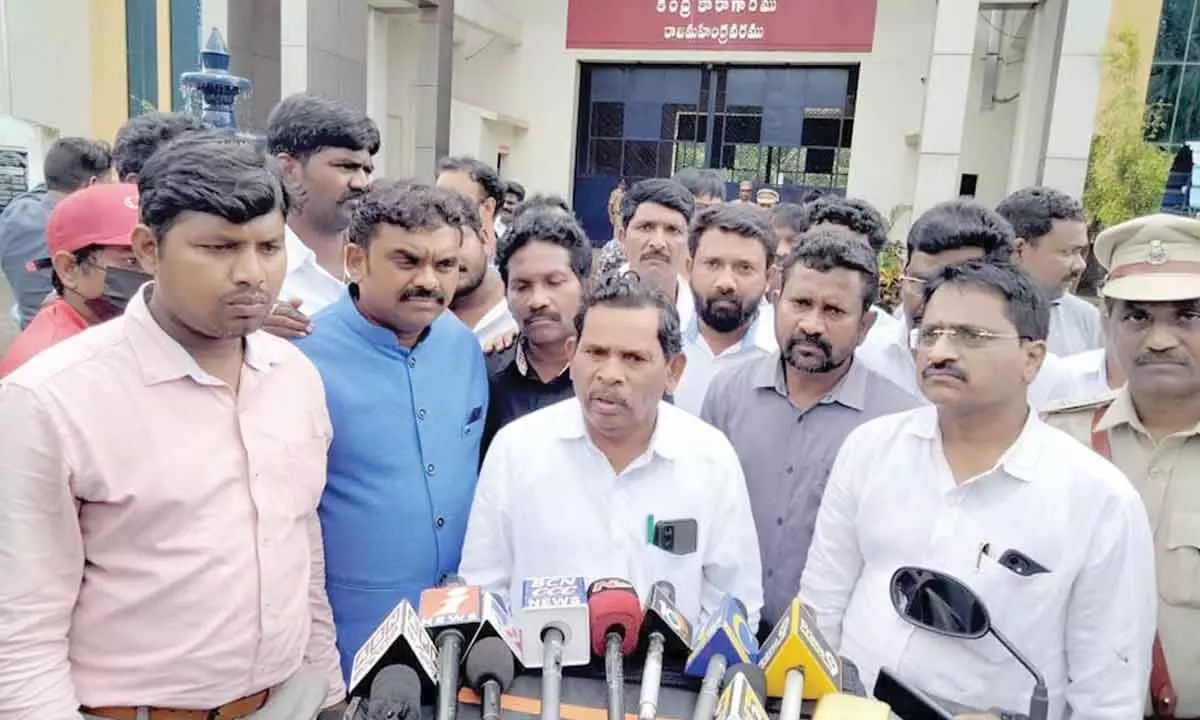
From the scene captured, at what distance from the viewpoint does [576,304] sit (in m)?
2.71

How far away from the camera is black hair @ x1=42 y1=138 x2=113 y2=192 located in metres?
5.07

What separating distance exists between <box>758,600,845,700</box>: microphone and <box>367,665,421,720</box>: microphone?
1.97ft

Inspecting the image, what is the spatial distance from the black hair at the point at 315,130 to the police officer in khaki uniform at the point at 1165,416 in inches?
98.2

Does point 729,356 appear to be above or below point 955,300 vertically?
below

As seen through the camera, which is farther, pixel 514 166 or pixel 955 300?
pixel 514 166

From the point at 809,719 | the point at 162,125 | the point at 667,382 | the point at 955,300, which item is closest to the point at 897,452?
the point at 955,300

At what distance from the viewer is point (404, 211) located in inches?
85.7

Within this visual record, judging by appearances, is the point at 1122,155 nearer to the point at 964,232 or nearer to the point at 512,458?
the point at 964,232

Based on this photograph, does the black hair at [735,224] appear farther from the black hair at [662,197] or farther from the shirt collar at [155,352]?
the shirt collar at [155,352]

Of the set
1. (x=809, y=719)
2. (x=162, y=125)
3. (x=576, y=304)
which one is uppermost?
(x=162, y=125)

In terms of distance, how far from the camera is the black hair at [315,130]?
3049mm

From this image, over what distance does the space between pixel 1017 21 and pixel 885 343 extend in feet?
47.6

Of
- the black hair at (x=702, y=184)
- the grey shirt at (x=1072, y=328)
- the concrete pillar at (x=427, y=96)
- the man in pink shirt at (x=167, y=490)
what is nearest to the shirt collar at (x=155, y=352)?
the man in pink shirt at (x=167, y=490)

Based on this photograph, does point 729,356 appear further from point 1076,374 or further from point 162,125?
point 162,125
